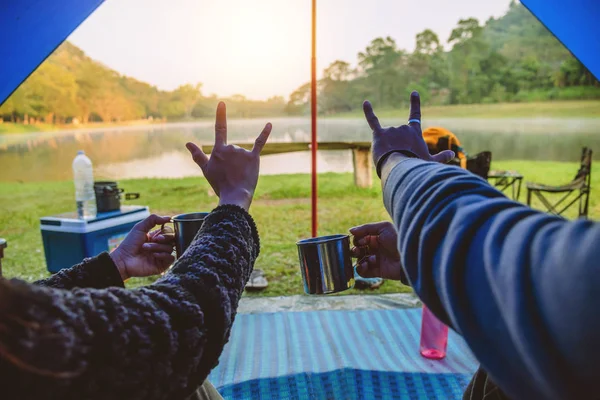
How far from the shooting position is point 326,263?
1.38 meters

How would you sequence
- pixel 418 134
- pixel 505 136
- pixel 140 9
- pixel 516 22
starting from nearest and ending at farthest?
pixel 418 134 < pixel 140 9 < pixel 505 136 < pixel 516 22

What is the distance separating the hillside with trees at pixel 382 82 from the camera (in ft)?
34.0

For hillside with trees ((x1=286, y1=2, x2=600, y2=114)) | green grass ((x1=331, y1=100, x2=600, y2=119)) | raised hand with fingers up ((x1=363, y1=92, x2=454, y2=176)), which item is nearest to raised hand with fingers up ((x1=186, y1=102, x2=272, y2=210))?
raised hand with fingers up ((x1=363, y1=92, x2=454, y2=176))

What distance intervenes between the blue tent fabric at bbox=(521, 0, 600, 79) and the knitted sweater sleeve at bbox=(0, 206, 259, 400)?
2.39 metres

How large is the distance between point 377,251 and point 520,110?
1387 cm

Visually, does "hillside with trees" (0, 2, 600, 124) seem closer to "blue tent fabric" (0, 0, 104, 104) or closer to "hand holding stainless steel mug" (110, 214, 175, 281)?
"blue tent fabric" (0, 0, 104, 104)

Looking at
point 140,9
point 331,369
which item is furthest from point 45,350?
point 140,9

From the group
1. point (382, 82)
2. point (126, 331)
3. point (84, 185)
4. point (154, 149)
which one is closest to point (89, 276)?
point (126, 331)

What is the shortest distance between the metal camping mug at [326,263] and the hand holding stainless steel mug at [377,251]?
0.05 m

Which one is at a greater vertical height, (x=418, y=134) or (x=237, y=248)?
(x=418, y=134)

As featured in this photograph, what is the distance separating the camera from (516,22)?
1569 centimetres

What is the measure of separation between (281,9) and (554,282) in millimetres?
5586

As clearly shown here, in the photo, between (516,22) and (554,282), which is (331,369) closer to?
(554,282)

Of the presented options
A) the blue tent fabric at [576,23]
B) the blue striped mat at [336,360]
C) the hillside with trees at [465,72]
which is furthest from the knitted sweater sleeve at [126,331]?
the hillside with trees at [465,72]
